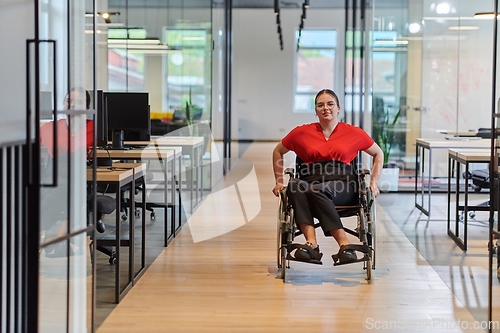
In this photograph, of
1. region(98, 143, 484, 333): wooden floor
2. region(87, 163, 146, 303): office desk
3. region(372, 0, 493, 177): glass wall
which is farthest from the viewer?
region(372, 0, 493, 177): glass wall

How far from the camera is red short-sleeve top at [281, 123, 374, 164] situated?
3.50 meters

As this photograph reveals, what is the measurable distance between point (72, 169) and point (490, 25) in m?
6.12

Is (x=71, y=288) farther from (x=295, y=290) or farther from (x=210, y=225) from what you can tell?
(x=210, y=225)

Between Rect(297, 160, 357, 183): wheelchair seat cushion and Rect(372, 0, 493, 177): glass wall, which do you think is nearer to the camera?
Rect(297, 160, 357, 183): wheelchair seat cushion

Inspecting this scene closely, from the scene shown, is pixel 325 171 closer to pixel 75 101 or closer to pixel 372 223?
pixel 372 223

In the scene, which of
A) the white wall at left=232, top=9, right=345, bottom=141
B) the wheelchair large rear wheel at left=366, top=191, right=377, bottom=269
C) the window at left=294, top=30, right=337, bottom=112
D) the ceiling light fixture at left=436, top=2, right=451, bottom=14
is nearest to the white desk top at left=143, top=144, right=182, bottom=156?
the wheelchair large rear wheel at left=366, top=191, right=377, bottom=269

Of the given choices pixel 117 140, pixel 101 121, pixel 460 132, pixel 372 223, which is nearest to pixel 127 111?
pixel 117 140

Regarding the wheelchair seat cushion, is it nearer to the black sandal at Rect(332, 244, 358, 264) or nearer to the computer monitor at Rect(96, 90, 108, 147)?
the black sandal at Rect(332, 244, 358, 264)

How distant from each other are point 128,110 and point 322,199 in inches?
82.6

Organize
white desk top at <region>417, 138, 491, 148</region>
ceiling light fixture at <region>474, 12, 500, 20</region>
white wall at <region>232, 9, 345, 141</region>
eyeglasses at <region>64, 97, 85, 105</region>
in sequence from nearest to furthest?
eyeglasses at <region>64, 97, 85, 105</region>
white desk top at <region>417, 138, 491, 148</region>
ceiling light fixture at <region>474, 12, 500, 20</region>
white wall at <region>232, 9, 345, 141</region>

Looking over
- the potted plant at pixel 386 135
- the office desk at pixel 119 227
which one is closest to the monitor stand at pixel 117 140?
the office desk at pixel 119 227

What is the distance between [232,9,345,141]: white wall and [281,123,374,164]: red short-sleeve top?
12212mm

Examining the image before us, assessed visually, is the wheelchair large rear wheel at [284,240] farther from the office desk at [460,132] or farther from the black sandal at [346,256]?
the office desk at [460,132]


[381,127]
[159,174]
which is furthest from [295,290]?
[381,127]
